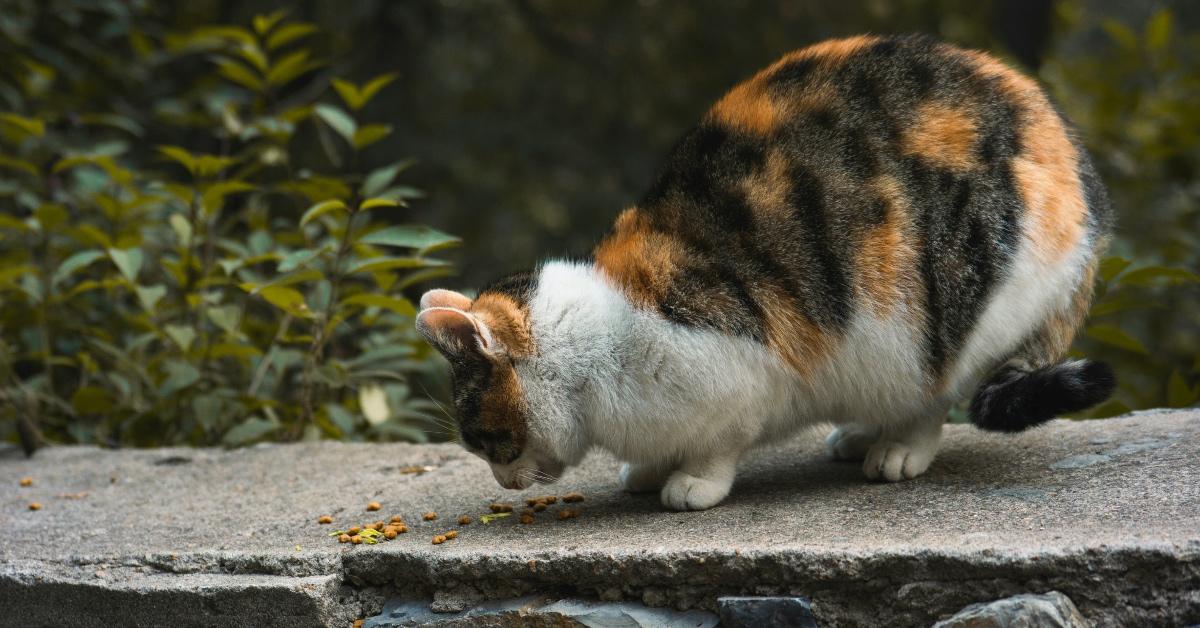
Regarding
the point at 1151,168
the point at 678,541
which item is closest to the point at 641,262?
the point at 678,541

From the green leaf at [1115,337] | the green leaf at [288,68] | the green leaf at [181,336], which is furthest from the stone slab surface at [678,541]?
the green leaf at [288,68]

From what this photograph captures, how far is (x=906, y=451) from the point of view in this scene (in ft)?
10.6

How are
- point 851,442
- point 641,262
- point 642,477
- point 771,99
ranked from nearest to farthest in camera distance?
point 641,262, point 771,99, point 642,477, point 851,442

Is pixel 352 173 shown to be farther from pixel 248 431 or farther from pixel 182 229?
pixel 248 431

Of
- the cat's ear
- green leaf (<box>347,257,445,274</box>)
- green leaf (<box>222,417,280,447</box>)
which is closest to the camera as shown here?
the cat's ear

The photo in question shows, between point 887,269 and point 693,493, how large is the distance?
0.82 meters

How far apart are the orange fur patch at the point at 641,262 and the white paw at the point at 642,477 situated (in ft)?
1.85

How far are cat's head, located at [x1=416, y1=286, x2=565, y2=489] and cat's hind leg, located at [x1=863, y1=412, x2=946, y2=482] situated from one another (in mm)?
938

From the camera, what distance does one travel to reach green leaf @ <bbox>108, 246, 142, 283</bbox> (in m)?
4.31

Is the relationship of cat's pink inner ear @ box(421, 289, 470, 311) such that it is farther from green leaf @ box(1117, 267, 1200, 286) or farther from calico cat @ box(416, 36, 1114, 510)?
green leaf @ box(1117, 267, 1200, 286)

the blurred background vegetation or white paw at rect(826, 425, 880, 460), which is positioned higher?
the blurred background vegetation

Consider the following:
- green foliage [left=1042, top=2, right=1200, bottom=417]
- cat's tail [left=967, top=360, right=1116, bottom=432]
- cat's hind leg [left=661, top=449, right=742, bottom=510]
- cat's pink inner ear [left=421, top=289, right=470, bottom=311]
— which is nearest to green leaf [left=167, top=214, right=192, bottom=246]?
cat's pink inner ear [left=421, top=289, right=470, bottom=311]

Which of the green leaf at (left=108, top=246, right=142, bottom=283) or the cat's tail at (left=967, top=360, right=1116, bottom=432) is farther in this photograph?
the green leaf at (left=108, top=246, right=142, bottom=283)

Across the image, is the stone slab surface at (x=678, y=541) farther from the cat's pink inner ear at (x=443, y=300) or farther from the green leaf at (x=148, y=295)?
the green leaf at (x=148, y=295)
